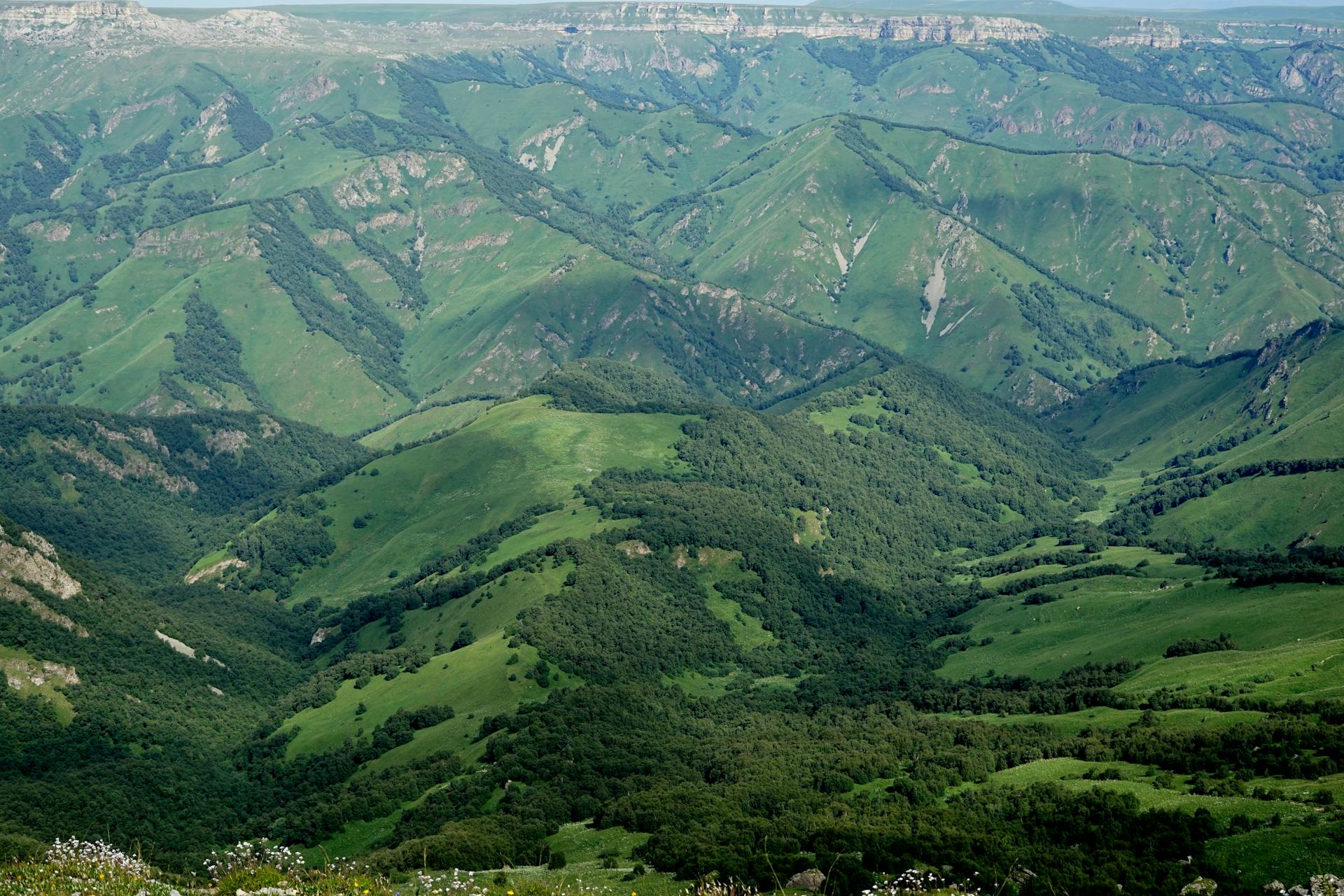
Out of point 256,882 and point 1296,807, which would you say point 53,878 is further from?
point 1296,807

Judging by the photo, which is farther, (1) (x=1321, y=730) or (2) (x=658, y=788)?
(2) (x=658, y=788)

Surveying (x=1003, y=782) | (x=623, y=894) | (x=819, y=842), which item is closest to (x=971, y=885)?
(x=819, y=842)

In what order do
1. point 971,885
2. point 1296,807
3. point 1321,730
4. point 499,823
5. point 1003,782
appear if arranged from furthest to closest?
1. point 499,823
2. point 1003,782
3. point 1321,730
4. point 1296,807
5. point 971,885

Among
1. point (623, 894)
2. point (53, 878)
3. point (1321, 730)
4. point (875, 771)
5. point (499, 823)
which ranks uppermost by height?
point (53, 878)

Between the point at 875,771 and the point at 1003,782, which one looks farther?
the point at 875,771

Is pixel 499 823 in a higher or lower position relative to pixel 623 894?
lower

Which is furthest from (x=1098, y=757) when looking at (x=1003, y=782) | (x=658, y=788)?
(x=658, y=788)

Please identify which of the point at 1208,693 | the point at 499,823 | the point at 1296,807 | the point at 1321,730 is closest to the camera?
the point at 1296,807

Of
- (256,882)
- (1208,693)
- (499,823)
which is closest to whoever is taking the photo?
(256,882)

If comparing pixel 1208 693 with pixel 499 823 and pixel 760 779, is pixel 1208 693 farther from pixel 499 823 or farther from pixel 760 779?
pixel 499 823
